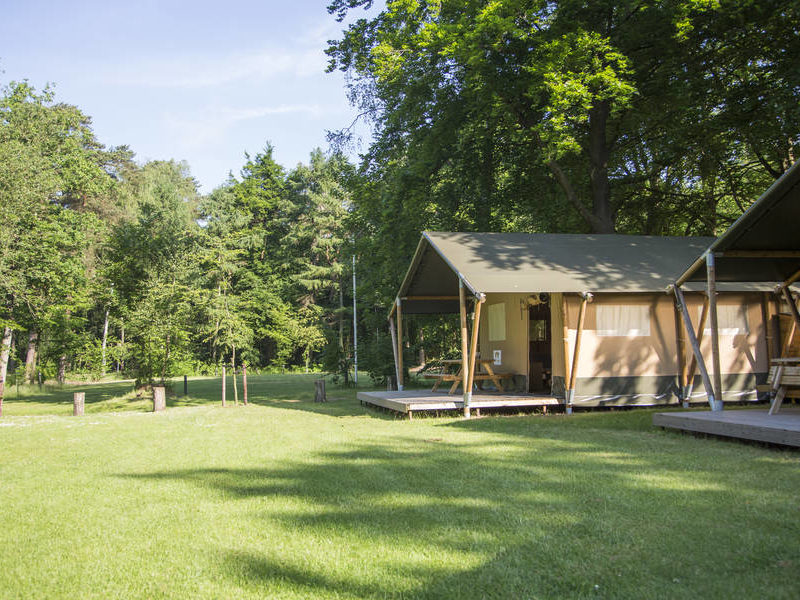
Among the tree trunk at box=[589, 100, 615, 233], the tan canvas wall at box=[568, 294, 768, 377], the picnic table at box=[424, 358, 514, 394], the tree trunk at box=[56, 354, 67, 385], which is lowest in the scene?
the tree trunk at box=[56, 354, 67, 385]

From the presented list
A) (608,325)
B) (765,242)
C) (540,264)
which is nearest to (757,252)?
(765,242)

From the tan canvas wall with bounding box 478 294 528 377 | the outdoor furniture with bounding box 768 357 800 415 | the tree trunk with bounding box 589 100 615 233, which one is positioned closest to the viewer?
the outdoor furniture with bounding box 768 357 800 415

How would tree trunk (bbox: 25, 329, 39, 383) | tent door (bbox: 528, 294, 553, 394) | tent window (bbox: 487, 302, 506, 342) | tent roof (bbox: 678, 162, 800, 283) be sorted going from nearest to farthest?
tent roof (bbox: 678, 162, 800, 283) → tent door (bbox: 528, 294, 553, 394) → tent window (bbox: 487, 302, 506, 342) → tree trunk (bbox: 25, 329, 39, 383)

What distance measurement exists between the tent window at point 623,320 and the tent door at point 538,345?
1.66 meters

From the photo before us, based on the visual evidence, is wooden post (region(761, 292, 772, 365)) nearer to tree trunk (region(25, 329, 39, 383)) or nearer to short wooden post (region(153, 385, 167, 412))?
short wooden post (region(153, 385, 167, 412))

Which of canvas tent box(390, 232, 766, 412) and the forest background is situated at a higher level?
the forest background

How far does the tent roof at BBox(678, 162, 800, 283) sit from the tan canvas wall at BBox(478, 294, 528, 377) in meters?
4.21

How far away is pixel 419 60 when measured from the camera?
639 inches

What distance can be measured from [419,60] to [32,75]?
18.7 metres

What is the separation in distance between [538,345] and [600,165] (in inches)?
256

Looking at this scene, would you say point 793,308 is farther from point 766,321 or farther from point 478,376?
point 478,376

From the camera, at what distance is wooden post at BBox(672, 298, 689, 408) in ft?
39.3

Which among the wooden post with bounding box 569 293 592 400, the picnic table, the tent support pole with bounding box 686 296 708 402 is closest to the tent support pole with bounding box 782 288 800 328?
the tent support pole with bounding box 686 296 708 402

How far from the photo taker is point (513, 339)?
1417 centimetres
